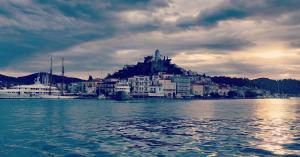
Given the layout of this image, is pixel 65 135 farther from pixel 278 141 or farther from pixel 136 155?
pixel 278 141

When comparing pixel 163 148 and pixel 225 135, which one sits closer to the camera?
pixel 163 148

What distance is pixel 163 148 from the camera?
28219 mm

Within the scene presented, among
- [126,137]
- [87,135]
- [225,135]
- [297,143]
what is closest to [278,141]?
[297,143]

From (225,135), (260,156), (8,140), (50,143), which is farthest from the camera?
(225,135)

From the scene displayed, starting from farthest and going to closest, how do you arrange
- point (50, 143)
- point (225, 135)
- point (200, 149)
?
point (225, 135) < point (50, 143) < point (200, 149)

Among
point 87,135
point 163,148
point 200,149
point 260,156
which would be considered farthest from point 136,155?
point 87,135

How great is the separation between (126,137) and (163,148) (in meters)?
7.33

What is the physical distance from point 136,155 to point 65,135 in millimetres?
13633

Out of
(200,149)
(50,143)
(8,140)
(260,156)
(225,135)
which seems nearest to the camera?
(260,156)

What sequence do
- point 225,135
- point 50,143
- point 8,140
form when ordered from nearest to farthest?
1. point 50,143
2. point 8,140
3. point 225,135

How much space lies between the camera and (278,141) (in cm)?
3256

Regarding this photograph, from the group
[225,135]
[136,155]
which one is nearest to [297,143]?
[225,135]

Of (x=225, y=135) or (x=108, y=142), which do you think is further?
(x=225, y=135)

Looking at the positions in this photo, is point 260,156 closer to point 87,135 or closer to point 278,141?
point 278,141
